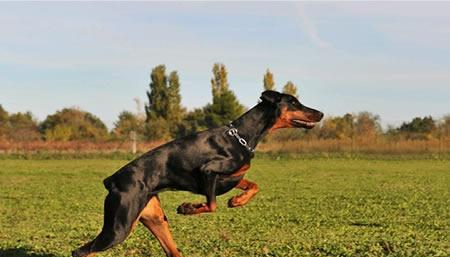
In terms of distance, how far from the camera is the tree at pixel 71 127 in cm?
7962

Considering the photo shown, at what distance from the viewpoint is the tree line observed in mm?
59466

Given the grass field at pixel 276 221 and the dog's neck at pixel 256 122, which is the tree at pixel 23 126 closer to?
the grass field at pixel 276 221

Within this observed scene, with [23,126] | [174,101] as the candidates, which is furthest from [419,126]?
[23,126]

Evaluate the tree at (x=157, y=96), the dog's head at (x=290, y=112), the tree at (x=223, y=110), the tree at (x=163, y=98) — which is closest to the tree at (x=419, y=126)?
the tree at (x=223, y=110)

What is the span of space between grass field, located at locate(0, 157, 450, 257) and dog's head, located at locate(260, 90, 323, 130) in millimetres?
1947

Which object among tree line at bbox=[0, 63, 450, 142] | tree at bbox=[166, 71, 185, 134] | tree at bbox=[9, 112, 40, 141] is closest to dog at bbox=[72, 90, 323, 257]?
tree line at bbox=[0, 63, 450, 142]

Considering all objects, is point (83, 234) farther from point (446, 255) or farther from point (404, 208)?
point (404, 208)

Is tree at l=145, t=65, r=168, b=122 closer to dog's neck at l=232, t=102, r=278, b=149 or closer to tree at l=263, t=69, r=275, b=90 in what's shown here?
tree at l=263, t=69, r=275, b=90

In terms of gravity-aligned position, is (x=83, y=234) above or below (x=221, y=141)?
below

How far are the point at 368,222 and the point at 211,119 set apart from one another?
203ft

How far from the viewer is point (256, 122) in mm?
8219

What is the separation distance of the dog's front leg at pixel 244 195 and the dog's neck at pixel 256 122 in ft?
1.91

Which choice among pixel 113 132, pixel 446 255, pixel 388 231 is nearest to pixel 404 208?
pixel 388 231

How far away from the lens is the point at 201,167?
309 inches
